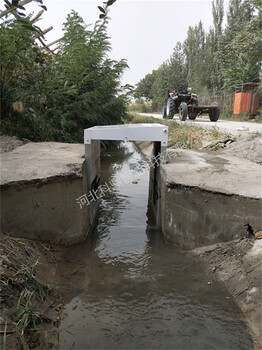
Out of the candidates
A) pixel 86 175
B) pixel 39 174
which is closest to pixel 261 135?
pixel 86 175

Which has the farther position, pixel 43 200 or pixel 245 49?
pixel 245 49

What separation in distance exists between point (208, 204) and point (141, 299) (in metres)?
1.24

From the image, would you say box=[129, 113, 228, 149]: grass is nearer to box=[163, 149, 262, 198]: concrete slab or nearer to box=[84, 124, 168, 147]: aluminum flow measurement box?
box=[163, 149, 262, 198]: concrete slab

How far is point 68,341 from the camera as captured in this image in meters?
2.02

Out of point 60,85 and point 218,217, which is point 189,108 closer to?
point 60,85

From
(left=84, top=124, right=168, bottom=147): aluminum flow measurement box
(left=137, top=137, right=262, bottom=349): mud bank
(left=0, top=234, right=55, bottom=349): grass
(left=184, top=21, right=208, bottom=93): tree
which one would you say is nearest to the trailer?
(left=84, top=124, right=168, bottom=147): aluminum flow measurement box

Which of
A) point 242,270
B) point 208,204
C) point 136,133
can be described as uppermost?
point 136,133

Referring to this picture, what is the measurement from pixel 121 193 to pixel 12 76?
330 cm

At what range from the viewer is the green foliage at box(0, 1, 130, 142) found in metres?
5.70

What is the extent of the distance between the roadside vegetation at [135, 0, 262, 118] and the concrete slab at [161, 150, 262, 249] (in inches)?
284

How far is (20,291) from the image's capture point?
2170 mm

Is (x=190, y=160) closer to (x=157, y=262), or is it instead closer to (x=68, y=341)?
(x=157, y=262)

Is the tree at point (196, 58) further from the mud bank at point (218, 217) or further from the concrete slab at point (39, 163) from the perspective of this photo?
the mud bank at point (218, 217)

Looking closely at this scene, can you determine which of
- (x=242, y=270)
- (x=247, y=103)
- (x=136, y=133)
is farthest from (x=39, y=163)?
(x=247, y=103)
